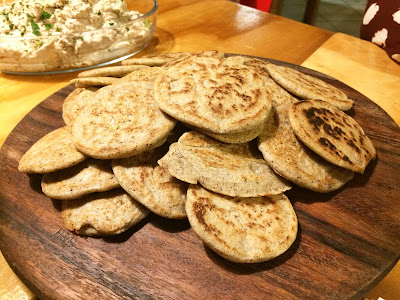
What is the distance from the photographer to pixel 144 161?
65.8 inches

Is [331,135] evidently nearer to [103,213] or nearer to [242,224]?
[242,224]

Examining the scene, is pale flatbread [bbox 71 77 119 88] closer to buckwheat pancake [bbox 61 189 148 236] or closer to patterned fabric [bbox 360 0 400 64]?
buckwheat pancake [bbox 61 189 148 236]

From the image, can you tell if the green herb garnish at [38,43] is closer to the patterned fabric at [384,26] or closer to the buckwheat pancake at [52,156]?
the buckwheat pancake at [52,156]

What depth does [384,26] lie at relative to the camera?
3703 mm

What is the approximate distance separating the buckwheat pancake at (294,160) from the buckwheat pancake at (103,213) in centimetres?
67

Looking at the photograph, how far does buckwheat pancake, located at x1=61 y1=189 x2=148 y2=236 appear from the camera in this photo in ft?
4.99

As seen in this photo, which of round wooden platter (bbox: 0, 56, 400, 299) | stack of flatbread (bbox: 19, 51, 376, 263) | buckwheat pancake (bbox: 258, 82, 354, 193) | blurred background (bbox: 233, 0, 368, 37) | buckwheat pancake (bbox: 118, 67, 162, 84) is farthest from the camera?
blurred background (bbox: 233, 0, 368, 37)

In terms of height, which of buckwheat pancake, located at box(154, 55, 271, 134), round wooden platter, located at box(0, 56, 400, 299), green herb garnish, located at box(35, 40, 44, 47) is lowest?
round wooden platter, located at box(0, 56, 400, 299)

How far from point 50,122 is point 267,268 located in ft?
5.24

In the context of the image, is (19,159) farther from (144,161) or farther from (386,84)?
(386,84)

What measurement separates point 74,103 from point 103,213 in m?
0.88

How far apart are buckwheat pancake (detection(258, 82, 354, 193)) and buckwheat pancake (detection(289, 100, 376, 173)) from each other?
0.07 meters

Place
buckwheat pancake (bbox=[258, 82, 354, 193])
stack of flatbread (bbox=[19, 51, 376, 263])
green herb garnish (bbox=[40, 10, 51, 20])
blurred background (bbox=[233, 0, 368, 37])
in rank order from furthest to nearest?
blurred background (bbox=[233, 0, 368, 37]), green herb garnish (bbox=[40, 10, 51, 20]), buckwheat pancake (bbox=[258, 82, 354, 193]), stack of flatbread (bbox=[19, 51, 376, 263])

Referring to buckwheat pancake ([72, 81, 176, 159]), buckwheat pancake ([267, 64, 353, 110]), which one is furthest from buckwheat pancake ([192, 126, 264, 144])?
buckwheat pancake ([267, 64, 353, 110])
